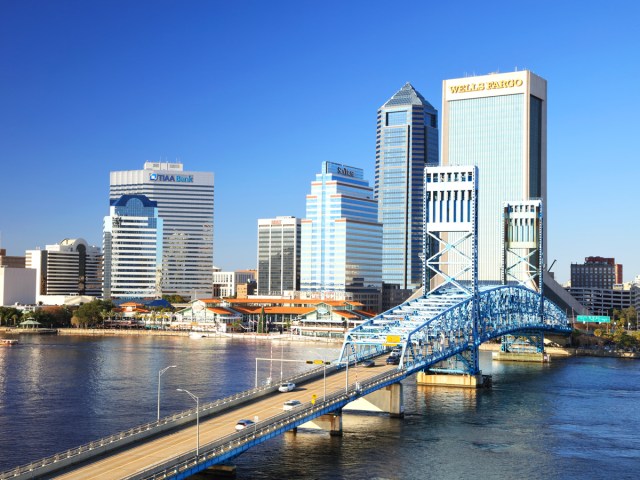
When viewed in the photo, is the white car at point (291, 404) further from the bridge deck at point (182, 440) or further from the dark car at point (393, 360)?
the dark car at point (393, 360)

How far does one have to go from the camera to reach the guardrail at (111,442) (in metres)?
67.6

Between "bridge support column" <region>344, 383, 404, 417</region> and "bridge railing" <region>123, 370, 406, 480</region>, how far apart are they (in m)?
1.91

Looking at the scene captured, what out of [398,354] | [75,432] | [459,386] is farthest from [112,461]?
[459,386]

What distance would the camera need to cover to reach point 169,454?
242 feet

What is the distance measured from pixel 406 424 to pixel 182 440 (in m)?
38.2

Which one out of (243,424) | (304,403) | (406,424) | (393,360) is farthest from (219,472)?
(393,360)

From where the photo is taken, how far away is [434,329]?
440ft

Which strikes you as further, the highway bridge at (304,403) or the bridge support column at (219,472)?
the bridge support column at (219,472)

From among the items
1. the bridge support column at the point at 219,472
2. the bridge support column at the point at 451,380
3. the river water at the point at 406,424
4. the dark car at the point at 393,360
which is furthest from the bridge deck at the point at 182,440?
the bridge support column at the point at 451,380

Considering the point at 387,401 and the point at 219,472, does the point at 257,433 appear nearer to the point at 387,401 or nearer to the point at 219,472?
the point at 219,472

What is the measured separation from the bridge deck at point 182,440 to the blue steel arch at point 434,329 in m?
12.3

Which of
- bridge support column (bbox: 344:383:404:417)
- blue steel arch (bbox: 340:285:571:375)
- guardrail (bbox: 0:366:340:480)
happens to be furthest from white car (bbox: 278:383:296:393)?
bridge support column (bbox: 344:383:404:417)

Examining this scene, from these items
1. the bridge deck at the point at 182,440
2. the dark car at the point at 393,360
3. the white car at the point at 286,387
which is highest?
the dark car at the point at 393,360

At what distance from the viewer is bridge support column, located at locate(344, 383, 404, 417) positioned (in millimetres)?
113750
